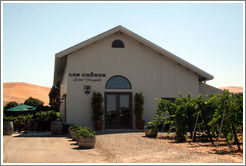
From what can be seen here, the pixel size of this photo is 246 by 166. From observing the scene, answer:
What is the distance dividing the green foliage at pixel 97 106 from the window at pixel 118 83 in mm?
1018

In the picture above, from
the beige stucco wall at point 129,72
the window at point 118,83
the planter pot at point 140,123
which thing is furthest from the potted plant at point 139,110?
the window at point 118,83

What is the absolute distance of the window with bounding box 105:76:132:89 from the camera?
17469 millimetres

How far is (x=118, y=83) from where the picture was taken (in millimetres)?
17594

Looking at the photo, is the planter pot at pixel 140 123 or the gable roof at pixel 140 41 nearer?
the gable roof at pixel 140 41

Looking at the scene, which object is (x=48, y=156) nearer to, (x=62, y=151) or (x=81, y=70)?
(x=62, y=151)

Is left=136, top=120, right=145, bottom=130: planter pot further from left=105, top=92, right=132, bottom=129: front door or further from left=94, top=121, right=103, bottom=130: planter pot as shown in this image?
left=94, top=121, right=103, bottom=130: planter pot

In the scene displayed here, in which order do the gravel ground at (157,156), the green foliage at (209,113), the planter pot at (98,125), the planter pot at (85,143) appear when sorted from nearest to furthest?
the gravel ground at (157,156)
the green foliage at (209,113)
the planter pot at (85,143)
the planter pot at (98,125)

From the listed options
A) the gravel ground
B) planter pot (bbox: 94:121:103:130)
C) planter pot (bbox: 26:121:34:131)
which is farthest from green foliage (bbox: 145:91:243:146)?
planter pot (bbox: 26:121:34:131)

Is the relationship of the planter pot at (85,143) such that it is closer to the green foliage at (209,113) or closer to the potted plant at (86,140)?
the potted plant at (86,140)

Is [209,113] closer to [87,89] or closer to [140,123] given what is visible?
→ [140,123]

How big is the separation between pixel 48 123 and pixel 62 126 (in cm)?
284

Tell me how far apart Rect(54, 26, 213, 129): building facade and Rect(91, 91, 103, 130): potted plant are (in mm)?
464

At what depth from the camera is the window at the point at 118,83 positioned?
17.5 meters

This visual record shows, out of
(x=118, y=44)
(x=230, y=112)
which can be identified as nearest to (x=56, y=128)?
(x=118, y=44)
